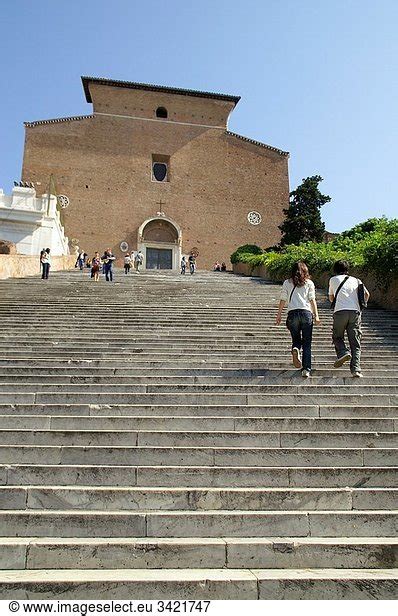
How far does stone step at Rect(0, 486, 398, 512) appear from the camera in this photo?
3.66 m

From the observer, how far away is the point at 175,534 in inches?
134

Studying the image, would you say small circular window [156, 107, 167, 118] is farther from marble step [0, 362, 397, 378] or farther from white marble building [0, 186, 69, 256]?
marble step [0, 362, 397, 378]

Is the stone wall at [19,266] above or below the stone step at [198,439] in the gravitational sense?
above

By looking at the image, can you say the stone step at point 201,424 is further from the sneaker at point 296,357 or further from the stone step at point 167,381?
the sneaker at point 296,357

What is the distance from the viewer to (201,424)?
15.9 ft

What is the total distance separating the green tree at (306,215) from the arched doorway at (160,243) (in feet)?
22.7

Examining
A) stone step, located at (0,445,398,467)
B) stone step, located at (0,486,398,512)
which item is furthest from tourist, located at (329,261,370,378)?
stone step, located at (0,486,398,512)

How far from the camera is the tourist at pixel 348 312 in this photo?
237 inches

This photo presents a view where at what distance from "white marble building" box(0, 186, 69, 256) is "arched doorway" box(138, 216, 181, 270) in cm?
996

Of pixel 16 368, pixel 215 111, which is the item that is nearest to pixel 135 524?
pixel 16 368

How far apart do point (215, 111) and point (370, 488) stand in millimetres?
34644

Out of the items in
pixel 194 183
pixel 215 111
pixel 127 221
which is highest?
pixel 215 111

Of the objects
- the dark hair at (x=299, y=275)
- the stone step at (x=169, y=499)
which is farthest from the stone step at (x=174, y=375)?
the stone step at (x=169, y=499)

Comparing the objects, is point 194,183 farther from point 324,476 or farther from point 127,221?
point 324,476
